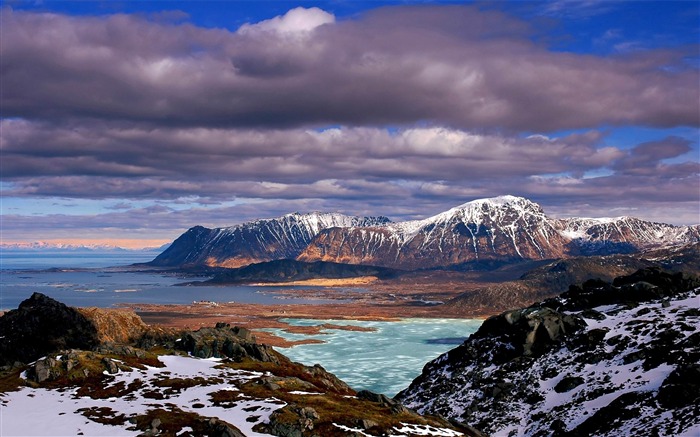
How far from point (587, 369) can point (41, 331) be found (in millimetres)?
132326

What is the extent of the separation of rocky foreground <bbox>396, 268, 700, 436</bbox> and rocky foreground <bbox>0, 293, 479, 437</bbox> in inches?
662

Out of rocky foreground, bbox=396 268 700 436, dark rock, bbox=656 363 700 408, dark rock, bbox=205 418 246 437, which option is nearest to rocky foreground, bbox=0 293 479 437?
dark rock, bbox=205 418 246 437

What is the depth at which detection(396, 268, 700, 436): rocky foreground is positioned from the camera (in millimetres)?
81938

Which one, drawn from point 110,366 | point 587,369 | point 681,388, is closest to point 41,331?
point 110,366

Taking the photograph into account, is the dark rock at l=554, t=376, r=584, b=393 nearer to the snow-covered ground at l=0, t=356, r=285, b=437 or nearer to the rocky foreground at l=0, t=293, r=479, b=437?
the rocky foreground at l=0, t=293, r=479, b=437

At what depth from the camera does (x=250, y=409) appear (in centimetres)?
7944

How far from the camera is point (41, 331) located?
159 m

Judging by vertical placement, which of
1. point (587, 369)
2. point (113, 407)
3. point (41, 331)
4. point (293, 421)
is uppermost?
point (41, 331)

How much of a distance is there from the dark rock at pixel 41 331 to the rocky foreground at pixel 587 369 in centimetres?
9121

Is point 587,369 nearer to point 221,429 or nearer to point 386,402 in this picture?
point 386,402

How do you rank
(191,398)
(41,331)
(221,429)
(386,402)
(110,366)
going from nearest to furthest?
1. (221,429)
2. (191,398)
3. (386,402)
4. (110,366)
5. (41,331)

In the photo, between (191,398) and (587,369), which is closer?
(191,398)

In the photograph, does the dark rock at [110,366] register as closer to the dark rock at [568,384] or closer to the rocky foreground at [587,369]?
the rocky foreground at [587,369]

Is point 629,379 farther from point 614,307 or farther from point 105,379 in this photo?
point 105,379
